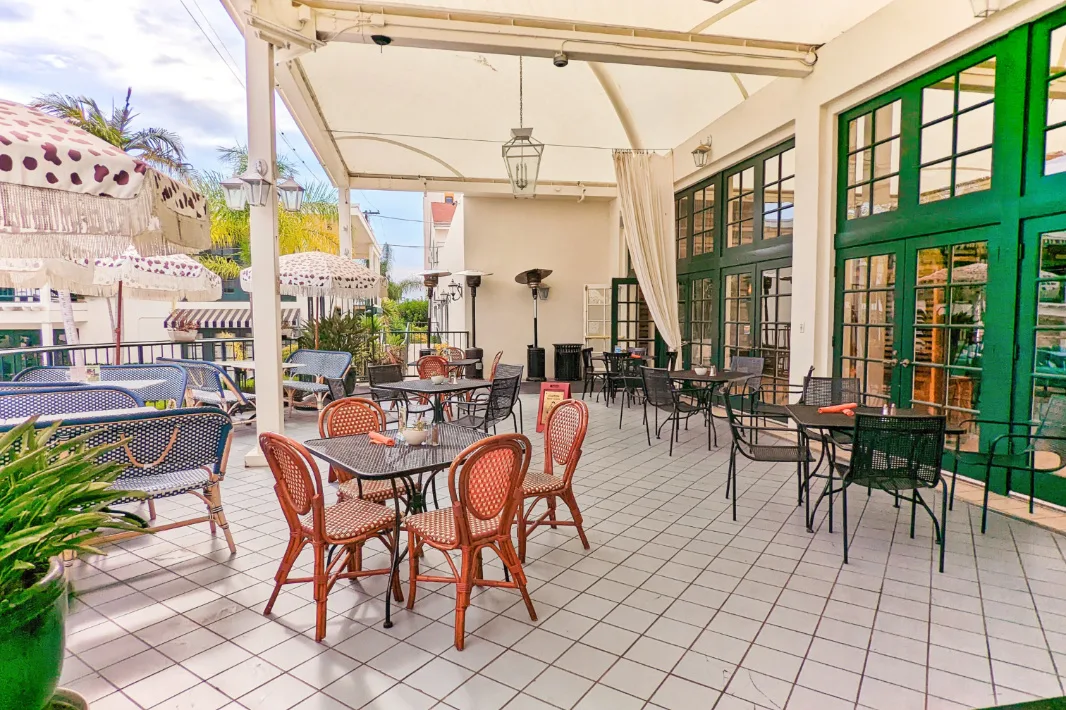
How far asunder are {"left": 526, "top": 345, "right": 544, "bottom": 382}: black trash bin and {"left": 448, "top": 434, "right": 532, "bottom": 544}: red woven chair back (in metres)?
8.47

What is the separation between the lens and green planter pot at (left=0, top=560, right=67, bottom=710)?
103 cm

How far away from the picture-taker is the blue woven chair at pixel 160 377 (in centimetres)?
504

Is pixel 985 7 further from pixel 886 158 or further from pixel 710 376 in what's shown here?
pixel 710 376

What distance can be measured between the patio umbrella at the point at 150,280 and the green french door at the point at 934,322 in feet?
22.5

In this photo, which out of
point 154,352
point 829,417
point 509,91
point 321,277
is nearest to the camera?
point 829,417

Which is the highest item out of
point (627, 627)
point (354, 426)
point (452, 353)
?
point (452, 353)

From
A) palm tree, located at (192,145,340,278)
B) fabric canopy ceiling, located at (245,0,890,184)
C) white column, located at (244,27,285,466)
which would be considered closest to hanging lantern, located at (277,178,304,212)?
fabric canopy ceiling, located at (245,0,890,184)

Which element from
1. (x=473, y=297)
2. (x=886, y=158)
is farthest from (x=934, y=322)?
(x=473, y=297)

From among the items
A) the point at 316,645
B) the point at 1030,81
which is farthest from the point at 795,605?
the point at 1030,81

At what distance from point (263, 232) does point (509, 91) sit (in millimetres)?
4537

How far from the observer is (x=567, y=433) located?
3.25m

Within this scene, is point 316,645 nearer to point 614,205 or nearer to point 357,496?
point 357,496

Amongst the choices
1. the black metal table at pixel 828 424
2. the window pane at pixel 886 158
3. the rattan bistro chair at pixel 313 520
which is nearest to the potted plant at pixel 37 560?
the rattan bistro chair at pixel 313 520

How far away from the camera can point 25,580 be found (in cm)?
110
